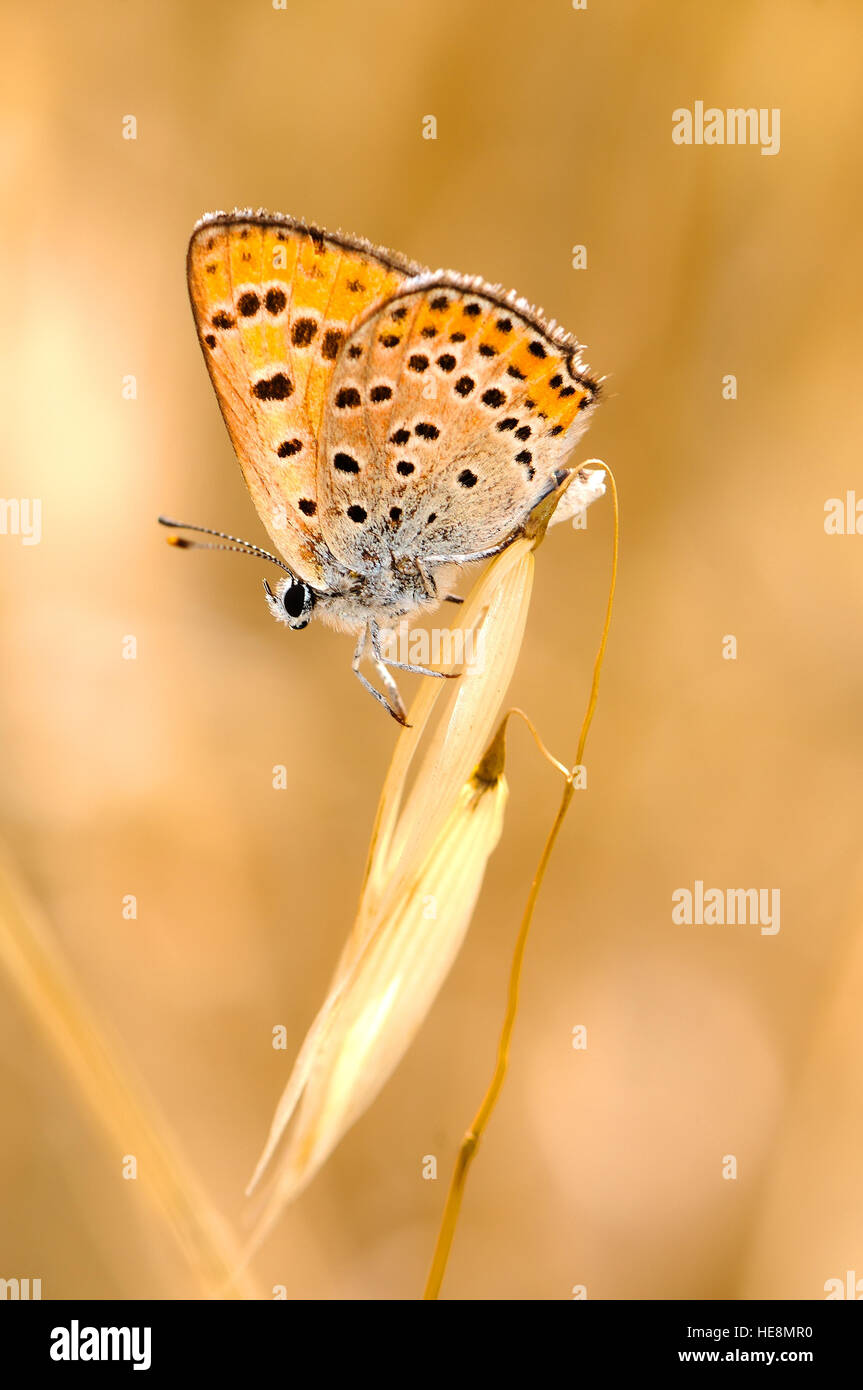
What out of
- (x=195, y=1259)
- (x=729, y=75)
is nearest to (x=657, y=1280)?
(x=195, y=1259)

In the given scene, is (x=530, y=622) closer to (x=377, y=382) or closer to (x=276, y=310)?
(x=377, y=382)

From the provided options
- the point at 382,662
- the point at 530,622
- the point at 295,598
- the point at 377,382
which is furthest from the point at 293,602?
the point at 530,622

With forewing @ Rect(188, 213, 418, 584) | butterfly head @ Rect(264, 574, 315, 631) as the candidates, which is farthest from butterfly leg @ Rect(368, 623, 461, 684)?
forewing @ Rect(188, 213, 418, 584)

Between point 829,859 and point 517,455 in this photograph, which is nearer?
point 517,455

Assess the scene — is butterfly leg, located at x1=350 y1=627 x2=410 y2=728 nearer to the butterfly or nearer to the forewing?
the butterfly

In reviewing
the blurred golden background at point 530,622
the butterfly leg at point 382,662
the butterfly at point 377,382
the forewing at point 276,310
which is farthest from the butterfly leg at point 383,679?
the blurred golden background at point 530,622

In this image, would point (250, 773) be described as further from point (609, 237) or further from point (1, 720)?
point (609, 237)
